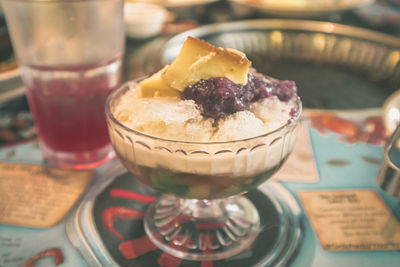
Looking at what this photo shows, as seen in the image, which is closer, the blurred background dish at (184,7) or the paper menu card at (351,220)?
the paper menu card at (351,220)

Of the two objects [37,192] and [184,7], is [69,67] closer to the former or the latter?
[37,192]

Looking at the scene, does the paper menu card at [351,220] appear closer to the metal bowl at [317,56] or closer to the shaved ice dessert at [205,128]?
the shaved ice dessert at [205,128]

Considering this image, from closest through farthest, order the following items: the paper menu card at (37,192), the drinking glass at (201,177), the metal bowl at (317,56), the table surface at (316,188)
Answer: the drinking glass at (201,177) → the table surface at (316,188) → the paper menu card at (37,192) → the metal bowl at (317,56)

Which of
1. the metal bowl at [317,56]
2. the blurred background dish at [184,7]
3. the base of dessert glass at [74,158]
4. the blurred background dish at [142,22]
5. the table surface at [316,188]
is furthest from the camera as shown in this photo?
the blurred background dish at [184,7]

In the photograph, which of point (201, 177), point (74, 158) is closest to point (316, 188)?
point (201, 177)

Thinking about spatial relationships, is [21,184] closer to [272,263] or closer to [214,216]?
[214,216]

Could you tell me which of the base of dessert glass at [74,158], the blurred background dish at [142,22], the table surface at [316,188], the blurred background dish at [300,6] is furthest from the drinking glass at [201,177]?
the blurred background dish at [300,6]

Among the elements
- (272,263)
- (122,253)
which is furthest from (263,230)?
(122,253)

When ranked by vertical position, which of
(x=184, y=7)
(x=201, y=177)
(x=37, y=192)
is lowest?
(x=37, y=192)

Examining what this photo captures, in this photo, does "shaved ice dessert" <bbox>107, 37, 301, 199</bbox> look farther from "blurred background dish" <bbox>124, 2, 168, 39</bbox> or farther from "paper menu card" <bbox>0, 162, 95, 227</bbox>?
"blurred background dish" <bbox>124, 2, 168, 39</bbox>
